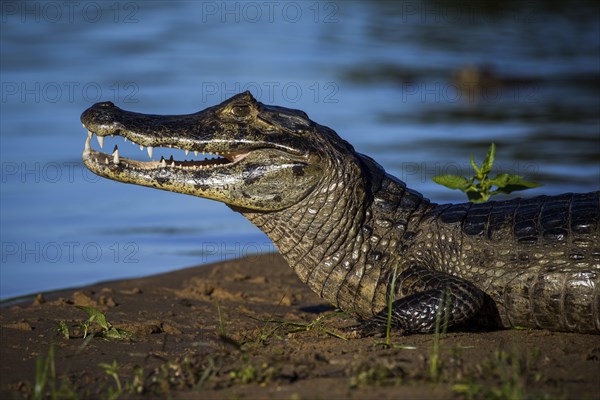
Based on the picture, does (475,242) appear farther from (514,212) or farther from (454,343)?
(454,343)

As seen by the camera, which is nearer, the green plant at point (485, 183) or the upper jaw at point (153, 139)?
the upper jaw at point (153, 139)

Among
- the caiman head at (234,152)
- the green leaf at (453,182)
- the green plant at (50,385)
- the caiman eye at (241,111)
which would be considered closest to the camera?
the green plant at (50,385)

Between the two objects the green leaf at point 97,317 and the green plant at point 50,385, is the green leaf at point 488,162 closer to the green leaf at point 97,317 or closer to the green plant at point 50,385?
the green leaf at point 97,317

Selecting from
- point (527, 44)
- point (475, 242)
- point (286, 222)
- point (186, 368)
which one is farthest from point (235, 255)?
point (527, 44)

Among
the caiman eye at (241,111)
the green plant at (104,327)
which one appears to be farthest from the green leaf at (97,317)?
the caiman eye at (241,111)

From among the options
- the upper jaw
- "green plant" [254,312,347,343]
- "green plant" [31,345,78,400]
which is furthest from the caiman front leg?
"green plant" [31,345,78,400]

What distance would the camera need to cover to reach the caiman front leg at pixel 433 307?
207 inches

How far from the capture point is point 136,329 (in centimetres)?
562

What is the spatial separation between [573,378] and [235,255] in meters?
4.56

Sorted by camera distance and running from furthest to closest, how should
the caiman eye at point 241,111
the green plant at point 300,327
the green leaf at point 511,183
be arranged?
the green leaf at point 511,183, the caiman eye at point 241,111, the green plant at point 300,327

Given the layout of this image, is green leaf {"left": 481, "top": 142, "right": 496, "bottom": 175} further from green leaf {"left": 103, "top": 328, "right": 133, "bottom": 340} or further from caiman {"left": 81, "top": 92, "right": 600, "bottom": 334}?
green leaf {"left": 103, "top": 328, "right": 133, "bottom": 340}

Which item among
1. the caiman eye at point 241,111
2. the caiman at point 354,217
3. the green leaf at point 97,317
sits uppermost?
the caiman eye at point 241,111

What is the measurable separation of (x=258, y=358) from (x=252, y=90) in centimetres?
952

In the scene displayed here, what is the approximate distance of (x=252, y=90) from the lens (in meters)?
13.9
